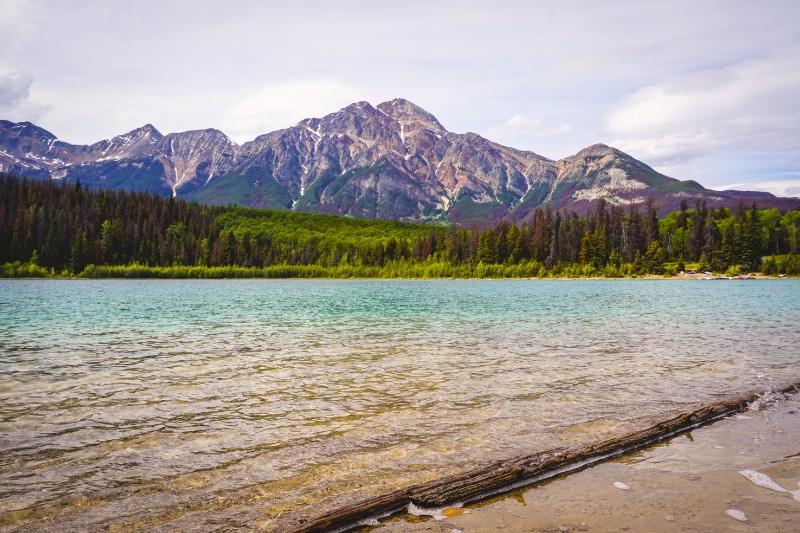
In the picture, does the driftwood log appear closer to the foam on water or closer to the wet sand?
the wet sand

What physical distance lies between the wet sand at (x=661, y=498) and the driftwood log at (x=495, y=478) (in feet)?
0.79

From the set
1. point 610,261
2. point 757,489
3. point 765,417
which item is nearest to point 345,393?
point 757,489

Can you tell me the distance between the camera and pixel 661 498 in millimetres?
7797

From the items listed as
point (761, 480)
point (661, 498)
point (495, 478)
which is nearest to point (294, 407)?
point (495, 478)

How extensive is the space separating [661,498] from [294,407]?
957cm

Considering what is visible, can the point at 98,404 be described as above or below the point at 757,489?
below

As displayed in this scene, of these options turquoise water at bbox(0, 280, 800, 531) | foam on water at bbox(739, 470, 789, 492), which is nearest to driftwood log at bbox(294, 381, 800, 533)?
turquoise water at bbox(0, 280, 800, 531)

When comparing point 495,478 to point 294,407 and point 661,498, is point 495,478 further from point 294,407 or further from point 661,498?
point 294,407

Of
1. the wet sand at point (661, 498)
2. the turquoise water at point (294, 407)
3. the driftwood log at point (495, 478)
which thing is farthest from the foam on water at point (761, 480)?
the turquoise water at point (294, 407)

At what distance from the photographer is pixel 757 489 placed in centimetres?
815

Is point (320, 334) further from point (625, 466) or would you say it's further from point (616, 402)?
point (625, 466)

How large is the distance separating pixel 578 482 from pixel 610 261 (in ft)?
663

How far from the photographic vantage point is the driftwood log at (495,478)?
7.14 metres

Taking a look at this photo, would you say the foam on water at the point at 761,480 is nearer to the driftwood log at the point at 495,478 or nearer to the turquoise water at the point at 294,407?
the driftwood log at the point at 495,478
